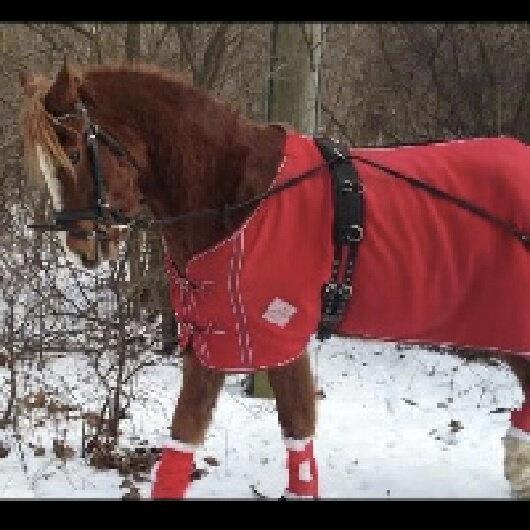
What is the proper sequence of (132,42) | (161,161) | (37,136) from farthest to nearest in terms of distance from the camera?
(132,42) → (161,161) → (37,136)

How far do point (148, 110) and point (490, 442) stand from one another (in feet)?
10.7

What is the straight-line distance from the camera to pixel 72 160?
9.71 feet

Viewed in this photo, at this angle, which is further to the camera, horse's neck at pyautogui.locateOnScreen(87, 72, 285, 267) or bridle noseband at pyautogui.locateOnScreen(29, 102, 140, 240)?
horse's neck at pyautogui.locateOnScreen(87, 72, 285, 267)

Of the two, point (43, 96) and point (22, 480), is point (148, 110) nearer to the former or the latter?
point (43, 96)

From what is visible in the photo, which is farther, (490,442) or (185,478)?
(490,442)

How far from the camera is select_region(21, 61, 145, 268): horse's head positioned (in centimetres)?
288

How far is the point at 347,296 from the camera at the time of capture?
322 centimetres

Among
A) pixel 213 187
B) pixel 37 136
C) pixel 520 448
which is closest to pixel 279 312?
pixel 213 187

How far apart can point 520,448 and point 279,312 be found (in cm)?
127

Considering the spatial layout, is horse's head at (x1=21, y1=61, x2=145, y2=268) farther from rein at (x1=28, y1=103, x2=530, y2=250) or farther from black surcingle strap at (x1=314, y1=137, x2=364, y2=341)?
black surcingle strap at (x1=314, y1=137, x2=364, y2=341)

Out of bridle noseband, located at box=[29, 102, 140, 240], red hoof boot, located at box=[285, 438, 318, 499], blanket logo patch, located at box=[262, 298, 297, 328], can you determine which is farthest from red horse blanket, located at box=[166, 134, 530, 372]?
red hoof boot, located at box=[285, 438, 318, 499]

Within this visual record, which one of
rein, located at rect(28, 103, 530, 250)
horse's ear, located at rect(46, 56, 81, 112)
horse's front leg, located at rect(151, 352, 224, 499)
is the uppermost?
horse's ear, located at rect(46, 56, 81, 112)

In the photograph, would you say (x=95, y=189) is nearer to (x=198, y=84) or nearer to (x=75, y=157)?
(x=75, y=157)
